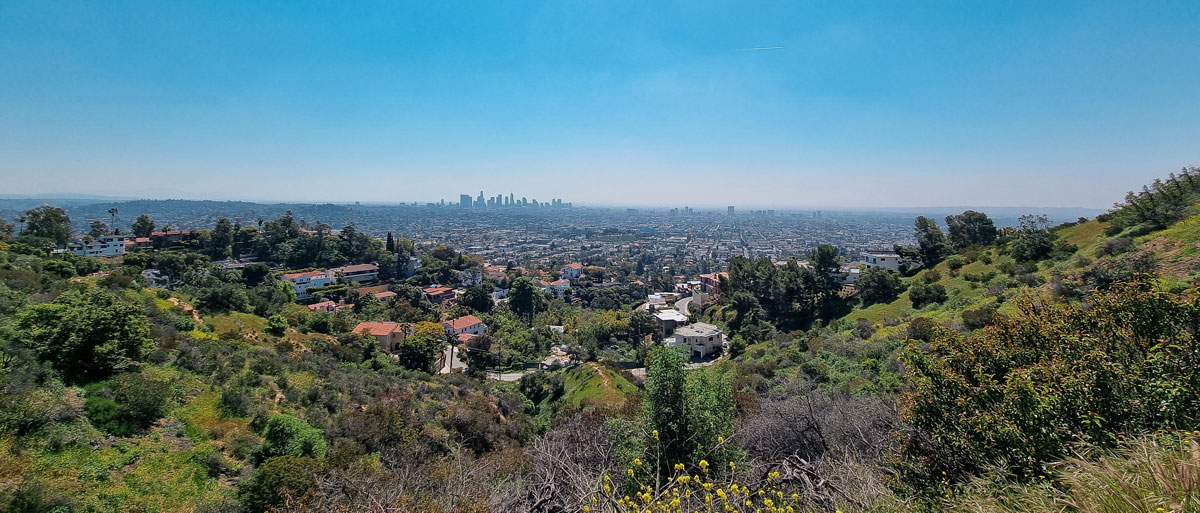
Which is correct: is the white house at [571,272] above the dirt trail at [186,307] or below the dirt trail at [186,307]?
below

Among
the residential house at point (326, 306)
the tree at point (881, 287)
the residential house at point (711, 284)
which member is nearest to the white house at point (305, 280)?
the residential house at point (326, 306)

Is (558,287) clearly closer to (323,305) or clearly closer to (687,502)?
(323,305)

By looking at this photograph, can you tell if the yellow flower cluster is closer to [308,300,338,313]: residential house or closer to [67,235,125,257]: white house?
[308,300,338,313]: residential house

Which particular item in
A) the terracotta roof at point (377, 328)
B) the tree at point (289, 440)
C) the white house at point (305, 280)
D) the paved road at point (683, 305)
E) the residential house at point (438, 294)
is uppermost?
the tree at point (289, 440)

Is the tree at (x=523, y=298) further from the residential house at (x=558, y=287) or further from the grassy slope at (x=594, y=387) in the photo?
the grassy slope at (x=594, y=387)

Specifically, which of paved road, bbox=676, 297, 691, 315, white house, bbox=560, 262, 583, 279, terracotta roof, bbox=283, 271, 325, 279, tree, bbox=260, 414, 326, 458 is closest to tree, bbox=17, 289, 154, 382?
tree, bbox=260, 414, 326, 458

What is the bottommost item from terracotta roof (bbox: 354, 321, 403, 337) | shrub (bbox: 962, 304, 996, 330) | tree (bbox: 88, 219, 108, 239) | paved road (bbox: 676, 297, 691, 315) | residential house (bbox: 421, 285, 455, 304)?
paved road (bbox: 676, 297, 691, 315)

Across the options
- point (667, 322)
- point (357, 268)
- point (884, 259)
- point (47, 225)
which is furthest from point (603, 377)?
point (47, 225)
